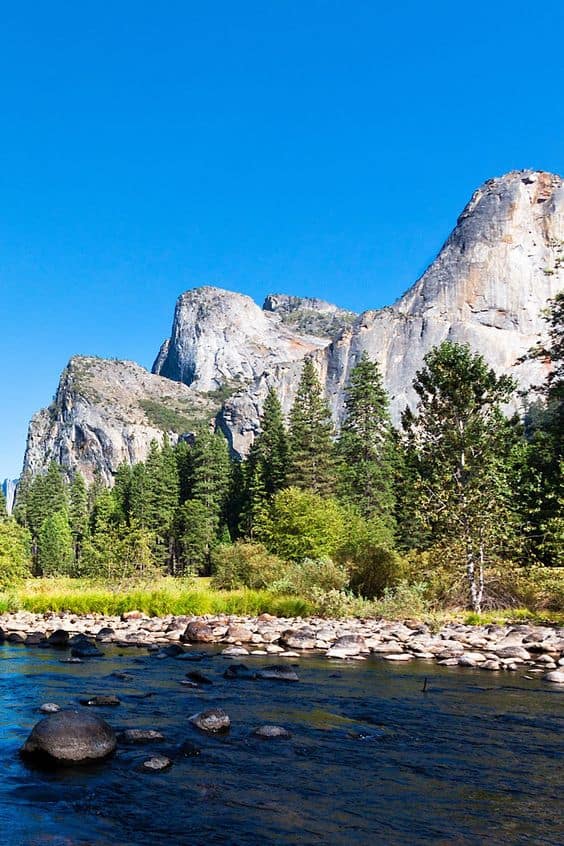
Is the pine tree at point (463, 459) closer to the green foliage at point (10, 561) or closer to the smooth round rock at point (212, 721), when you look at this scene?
the smooth round rock at point (212, 721)

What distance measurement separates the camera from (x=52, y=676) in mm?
12133

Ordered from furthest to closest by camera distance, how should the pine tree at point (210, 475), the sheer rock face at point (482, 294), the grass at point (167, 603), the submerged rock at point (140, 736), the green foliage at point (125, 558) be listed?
the sheer rock face at point (482, 294), the pine tree at point (210, 475), the green foliage at point (125, 558), the grass at point (167, 603), the submerged rock at point (140, 736)

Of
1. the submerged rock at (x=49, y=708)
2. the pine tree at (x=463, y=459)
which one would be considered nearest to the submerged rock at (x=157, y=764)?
the submerged rock at (x=49, y=708)

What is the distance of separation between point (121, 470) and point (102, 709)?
84.7 meters

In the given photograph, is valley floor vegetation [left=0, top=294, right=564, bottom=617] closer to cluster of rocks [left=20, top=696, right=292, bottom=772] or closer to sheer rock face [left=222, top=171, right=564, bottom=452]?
cluster of rocks [left=20, top=696, right=292, bottom=772]

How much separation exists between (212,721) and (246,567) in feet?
77.3

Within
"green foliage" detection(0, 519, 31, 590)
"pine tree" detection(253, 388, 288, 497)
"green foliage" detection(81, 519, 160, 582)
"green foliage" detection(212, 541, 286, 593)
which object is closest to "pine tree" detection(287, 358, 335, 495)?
"pine tree" detection(253, 388, 288, 497)

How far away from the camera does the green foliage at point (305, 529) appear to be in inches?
1316

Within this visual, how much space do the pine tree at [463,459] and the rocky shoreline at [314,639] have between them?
4.13 m

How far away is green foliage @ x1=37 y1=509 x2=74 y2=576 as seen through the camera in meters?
73.9

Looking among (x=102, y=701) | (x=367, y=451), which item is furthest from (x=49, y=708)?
(x=367, y=451)

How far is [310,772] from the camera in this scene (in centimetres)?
687

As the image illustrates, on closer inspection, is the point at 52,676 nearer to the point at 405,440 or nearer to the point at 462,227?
the point at 405,440

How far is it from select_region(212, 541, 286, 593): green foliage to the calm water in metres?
18.6
